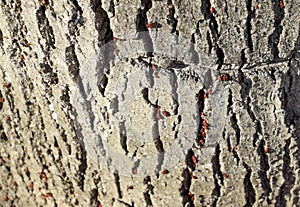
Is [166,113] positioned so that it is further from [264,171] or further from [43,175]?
[43,175]

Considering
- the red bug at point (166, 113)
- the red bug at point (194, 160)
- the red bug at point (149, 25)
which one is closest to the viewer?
the red bug at point (149, 25)

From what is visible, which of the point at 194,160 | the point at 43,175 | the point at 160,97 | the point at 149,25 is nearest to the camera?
the point at 149,25

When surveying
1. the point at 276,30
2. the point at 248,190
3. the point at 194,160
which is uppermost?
the point at 276,30

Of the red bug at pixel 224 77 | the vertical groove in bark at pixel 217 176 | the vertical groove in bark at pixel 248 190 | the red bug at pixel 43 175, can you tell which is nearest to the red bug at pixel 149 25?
the red bug at pixel 224 77

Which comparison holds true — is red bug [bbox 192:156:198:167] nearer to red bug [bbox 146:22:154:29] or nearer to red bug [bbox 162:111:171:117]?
red bug [bbox 162:111:171:117]

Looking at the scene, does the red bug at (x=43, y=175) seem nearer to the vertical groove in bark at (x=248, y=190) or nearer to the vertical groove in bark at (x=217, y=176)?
the vertical groove in bark at (x=217, y=176)

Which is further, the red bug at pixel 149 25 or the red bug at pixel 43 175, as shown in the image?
the red bug at pixel 43 175

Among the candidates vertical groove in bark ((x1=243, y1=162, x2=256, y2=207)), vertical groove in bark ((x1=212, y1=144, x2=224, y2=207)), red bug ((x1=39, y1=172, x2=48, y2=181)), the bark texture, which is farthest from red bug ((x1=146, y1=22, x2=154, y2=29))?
red bug ((x1=39, y1=172, x2=48, y2=181))

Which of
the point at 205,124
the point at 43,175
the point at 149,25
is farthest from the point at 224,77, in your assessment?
the point at 43,175

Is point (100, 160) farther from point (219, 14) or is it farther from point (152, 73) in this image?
point (219, 14)
